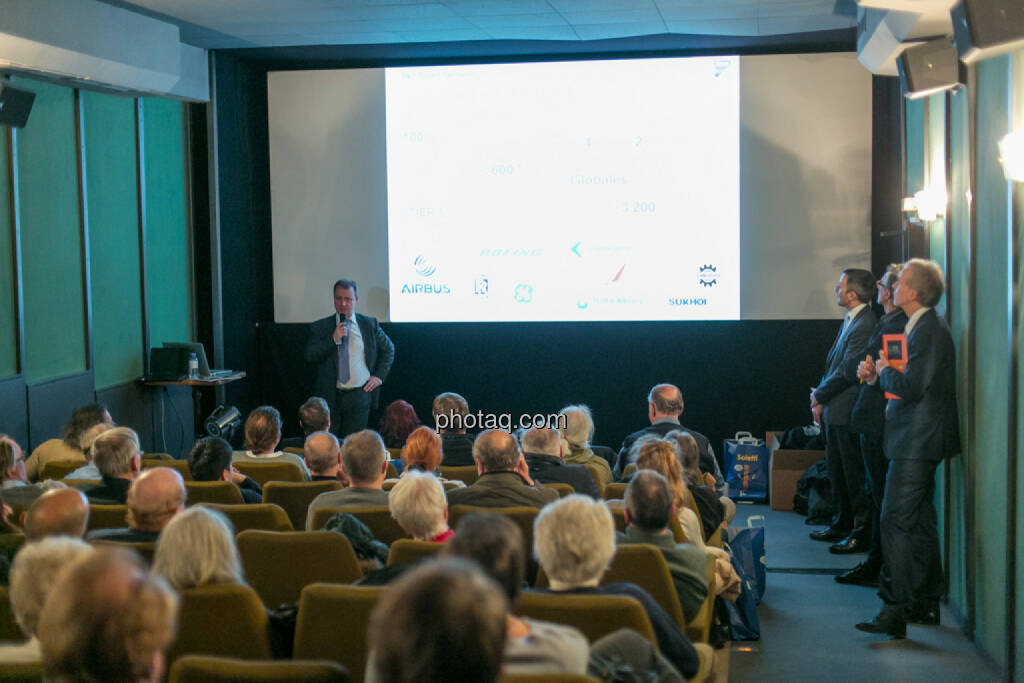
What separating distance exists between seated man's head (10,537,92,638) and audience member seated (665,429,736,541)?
2.48 m

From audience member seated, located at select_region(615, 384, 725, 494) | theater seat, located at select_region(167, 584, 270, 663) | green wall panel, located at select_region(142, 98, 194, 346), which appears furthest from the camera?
green wall panel, located at select_region(142, 98, 194, 346)

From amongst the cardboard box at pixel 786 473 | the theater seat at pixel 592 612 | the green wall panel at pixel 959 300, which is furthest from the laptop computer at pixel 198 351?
the theater seat at pixel 592 612

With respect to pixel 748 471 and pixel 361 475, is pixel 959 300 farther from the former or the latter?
pixel 361 475

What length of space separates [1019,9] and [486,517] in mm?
2845

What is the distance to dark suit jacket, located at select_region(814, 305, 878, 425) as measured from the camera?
19.8 ft

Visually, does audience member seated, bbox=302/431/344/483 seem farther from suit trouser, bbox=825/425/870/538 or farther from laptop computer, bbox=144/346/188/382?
laptop computer, bbox=144/346/188/382

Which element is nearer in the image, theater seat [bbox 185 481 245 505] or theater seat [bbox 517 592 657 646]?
theater seat [bbox 517 592 657 646]

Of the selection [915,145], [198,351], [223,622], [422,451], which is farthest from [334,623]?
[198,351]

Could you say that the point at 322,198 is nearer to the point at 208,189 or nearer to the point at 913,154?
the point at 208,189

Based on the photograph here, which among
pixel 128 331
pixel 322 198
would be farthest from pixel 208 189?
→ pixel 128 331

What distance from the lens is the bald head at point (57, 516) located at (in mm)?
2908

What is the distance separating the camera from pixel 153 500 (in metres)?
3.20

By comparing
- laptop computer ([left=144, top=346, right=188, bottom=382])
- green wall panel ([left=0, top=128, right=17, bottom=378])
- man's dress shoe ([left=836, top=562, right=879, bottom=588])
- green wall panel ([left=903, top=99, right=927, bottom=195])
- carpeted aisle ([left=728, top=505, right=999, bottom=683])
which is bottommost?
carpeted aisle ([left=728, top=505, right=999, bottom=683])

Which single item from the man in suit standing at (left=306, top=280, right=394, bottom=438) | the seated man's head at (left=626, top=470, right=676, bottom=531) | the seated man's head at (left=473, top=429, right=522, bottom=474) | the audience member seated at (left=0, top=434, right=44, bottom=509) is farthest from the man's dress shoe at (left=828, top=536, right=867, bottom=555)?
the audience member seated at (left=0, top=434, right=44, bottom=509)
